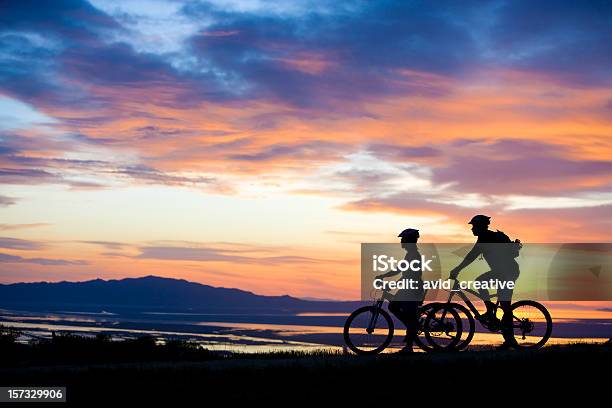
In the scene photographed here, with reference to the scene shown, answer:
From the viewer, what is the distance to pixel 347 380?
45.0 ft

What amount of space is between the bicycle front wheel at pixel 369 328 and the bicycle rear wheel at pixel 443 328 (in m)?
0.79

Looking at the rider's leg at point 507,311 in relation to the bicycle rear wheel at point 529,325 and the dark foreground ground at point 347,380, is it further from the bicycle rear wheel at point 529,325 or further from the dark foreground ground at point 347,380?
the dark foreground ground at point 347,380

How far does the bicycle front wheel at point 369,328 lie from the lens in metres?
17.7

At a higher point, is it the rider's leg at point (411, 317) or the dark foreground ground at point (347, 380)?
the rider's leg at point (411, 317)

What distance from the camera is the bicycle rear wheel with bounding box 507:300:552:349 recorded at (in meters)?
18.5

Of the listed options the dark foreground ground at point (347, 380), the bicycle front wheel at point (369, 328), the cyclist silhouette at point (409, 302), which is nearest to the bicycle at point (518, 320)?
the cyclist silhouette at point (409, 302)

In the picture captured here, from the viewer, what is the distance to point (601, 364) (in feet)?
50.1

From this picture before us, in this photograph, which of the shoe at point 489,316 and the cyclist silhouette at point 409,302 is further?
the shoe at point 489,316

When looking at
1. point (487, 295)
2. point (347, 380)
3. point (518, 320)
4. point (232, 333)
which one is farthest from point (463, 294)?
point (232, 333)

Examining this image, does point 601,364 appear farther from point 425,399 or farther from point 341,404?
point 341,404

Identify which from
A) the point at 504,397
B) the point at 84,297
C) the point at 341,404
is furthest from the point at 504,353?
the point at 84,297

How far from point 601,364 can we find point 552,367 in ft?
3.22

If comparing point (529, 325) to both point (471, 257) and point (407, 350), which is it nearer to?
point (471, 257)

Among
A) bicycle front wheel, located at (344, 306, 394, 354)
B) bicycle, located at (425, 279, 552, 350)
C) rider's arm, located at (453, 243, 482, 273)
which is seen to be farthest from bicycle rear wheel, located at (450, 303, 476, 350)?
bicycle front wheel, located at (344, 306, 394, 354)
